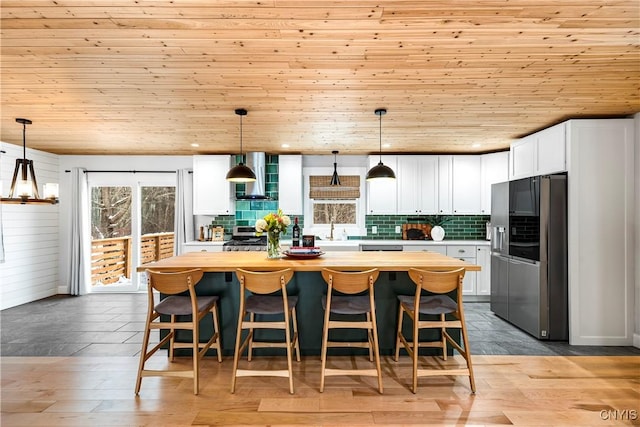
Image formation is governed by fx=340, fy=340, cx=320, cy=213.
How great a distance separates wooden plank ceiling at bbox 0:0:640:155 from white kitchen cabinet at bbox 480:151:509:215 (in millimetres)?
1302

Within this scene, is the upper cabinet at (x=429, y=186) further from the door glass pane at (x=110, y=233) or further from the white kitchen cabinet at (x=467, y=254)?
the door glass pane at (x=110, y=233)

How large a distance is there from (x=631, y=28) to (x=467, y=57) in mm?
904

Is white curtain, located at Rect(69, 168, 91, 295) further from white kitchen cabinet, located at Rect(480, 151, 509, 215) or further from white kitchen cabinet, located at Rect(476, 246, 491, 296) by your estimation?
white kitchen cabinet, located at Rect(480, 151, 509, 215)

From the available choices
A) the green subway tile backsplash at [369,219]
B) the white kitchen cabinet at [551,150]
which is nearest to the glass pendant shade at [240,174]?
the green subway tile backsplash at [369,219]


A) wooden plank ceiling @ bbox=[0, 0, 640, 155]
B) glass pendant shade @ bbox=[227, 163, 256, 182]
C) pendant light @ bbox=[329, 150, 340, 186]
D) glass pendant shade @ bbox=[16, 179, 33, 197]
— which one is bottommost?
glass pendant shade @ bbox=[16, 179, 33, 197]

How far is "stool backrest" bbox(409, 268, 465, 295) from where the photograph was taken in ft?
8.65

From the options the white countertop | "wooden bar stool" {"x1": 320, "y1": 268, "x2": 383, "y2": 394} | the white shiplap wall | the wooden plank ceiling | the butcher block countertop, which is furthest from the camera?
the white countertop

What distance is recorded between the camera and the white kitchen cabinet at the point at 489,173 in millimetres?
5543

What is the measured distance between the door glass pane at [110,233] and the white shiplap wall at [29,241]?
2.07ft

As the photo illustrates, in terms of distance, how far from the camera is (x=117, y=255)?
243 inches

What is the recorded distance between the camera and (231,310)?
3318 millimetres

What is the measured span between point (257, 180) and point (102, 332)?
9.78 feet

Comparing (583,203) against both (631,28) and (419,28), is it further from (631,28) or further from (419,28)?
(419,28)

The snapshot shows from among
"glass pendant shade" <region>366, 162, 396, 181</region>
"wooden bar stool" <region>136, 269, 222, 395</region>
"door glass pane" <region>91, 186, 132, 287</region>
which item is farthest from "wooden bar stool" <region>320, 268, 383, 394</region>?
"door glass pane" <region>91, 186, 132, 287</region>
